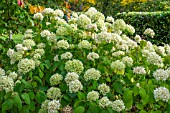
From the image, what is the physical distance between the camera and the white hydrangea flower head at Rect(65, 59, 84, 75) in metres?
2.13

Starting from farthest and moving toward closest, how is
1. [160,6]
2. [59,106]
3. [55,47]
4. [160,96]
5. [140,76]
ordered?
[160,6] < [55,47] < [140,76] < [59,106] < [160,96]

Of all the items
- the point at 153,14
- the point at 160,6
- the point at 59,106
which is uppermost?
the point at 59,106

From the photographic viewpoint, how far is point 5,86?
2.08m

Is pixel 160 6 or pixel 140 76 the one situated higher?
pixel 140 76

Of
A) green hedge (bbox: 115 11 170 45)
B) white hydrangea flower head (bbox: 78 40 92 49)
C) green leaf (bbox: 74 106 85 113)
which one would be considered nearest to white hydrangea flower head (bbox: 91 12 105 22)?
white hydrangea flower head (bbox: 78 40 92 49)

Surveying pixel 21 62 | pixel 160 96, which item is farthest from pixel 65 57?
pixel 160 96

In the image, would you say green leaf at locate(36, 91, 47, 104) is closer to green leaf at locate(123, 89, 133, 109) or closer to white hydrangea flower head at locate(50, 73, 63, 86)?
white hydrangea flower head at locate(50, 73, 63, 86)

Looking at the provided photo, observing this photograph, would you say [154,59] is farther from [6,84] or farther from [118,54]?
[6,84]

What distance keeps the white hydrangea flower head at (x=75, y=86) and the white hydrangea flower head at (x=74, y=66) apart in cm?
15

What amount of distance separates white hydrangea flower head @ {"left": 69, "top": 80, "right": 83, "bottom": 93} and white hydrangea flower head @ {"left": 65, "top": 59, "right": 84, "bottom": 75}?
15 centimetres

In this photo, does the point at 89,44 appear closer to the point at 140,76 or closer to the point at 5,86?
the point at 140,76

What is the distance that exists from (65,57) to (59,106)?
14.6 inches

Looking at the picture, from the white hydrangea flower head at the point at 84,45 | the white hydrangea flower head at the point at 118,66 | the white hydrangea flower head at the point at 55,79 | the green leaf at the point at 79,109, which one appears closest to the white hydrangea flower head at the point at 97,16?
the white hydrangea flower head at the point at 84,45

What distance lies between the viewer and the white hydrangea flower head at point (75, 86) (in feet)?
6.50
